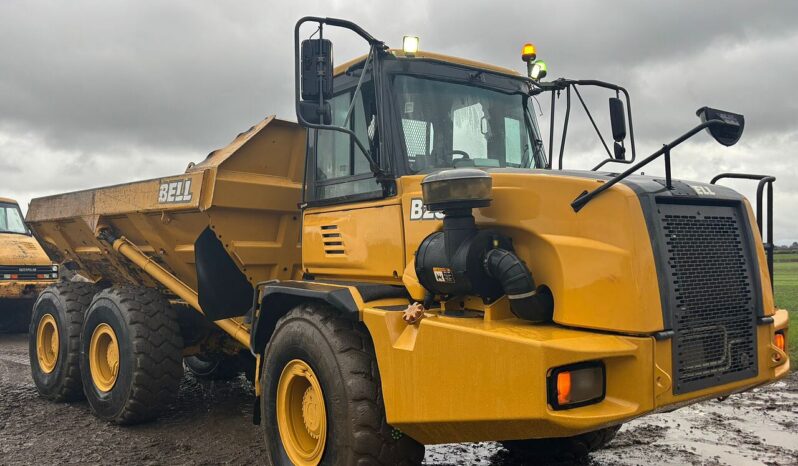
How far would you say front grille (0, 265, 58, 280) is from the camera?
473 inches

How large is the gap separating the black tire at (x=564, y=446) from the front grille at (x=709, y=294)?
143 cm

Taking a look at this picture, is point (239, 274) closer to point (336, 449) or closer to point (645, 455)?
point (336, 449)

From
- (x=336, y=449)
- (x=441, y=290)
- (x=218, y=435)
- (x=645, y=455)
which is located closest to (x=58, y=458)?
(x=218, y=435)

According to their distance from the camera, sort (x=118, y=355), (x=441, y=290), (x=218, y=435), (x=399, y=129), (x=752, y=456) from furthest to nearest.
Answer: (x=118, y=355), (x=218, y=435), (x=752, y=456), (x=399, y=129), (x=441, y=290)

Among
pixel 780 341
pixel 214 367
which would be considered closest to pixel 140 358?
pixel 214 367

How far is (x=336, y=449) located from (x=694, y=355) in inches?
73.9

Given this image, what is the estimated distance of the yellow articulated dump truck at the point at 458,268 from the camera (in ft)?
9.77

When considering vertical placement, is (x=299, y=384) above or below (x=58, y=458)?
above

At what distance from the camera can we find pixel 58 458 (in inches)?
196

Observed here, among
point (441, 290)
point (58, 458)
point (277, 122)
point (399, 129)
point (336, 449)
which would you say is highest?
point (277, 122)

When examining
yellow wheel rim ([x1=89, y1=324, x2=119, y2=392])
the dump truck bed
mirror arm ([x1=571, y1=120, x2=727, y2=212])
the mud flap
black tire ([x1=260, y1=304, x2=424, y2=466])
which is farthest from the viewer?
yellow wheel rim ([x1=89, y1=324, x2=119, y2=392])

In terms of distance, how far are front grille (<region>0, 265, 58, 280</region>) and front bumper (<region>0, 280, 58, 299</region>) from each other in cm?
9

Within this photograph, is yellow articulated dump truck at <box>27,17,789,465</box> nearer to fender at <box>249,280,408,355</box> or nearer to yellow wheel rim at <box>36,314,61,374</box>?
fender at <box>249,280,408,355</box>

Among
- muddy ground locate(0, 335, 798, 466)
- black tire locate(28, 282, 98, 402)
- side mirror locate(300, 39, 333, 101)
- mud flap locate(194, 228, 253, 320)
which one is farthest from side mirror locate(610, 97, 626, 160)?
black tire locate(28, 282, 98, 402)
